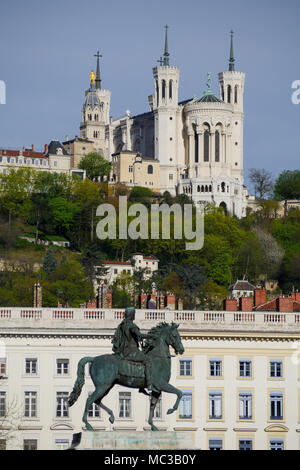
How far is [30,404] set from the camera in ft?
175

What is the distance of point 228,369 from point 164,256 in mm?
88996

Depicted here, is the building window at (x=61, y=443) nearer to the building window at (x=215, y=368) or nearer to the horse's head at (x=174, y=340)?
the building window at (x=215, y=368)

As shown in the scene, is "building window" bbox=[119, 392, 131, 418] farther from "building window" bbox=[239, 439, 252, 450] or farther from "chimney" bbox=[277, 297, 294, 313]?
"chimney" bbox=[277, 297, 294, 313]

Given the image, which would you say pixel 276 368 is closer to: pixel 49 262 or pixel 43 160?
pixel 49 262

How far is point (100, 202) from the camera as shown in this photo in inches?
6240

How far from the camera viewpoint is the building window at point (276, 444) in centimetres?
5319

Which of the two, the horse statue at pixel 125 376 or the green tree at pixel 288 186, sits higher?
the green tree at pixel 288 186

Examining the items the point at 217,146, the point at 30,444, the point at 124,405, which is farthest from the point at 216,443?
the point at 217,146

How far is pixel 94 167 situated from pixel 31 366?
13492cm

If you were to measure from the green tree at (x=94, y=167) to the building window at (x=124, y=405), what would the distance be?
135 meters

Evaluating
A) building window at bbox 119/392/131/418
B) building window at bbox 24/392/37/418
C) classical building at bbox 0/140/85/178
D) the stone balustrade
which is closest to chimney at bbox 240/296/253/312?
the stone balustrade

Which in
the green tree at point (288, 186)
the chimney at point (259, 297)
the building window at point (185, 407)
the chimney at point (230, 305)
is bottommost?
the building window at point (185, 407)

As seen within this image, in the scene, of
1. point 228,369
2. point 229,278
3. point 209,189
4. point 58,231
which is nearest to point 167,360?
point 228,369

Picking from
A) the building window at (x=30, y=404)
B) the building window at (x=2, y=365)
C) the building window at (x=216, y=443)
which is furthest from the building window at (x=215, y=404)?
the building window at (x=2, y=365)
